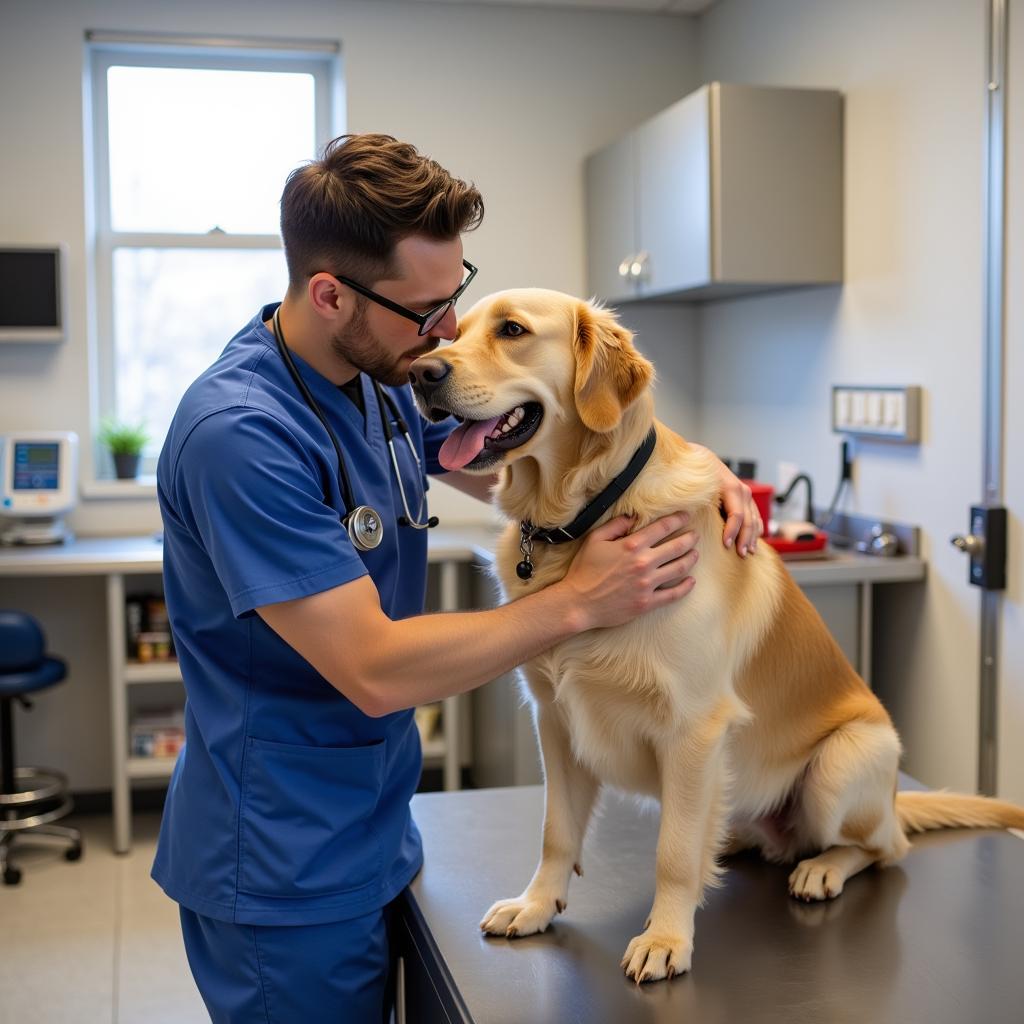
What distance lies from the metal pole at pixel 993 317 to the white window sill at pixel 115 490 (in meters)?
2.76

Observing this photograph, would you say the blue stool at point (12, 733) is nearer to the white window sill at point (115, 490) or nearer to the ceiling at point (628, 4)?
the white window sill at point (115, 490)

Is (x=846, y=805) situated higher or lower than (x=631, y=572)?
lower

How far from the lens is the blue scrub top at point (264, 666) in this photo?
4.09ft

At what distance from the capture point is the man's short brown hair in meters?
1.36

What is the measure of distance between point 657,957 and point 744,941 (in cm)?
16

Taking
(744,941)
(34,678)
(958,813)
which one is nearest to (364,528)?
(744,941)

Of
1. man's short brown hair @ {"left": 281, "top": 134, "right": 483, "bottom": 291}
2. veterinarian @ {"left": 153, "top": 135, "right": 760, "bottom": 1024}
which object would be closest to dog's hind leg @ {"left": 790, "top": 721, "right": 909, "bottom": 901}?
veterinarian @ {"left": 153, "top": 135, "right": 760, "bottom": 1024}

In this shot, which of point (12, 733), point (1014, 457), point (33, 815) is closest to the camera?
point (1014, 457)

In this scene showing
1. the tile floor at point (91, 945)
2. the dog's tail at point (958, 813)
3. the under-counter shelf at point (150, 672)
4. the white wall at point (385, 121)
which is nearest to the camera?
the dog's tail at point (958, 813)

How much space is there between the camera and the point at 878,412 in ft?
10.4

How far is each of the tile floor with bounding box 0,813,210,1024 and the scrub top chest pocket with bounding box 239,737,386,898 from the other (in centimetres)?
159

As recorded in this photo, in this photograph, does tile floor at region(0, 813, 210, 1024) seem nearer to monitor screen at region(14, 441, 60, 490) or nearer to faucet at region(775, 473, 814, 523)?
monitor screen at region(14, 441, 60, 490)

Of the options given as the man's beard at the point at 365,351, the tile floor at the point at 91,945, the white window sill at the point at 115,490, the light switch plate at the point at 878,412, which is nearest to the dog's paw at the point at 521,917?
the man's beard at the point at 365,351

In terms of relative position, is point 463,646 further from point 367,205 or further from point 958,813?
point 958,813
